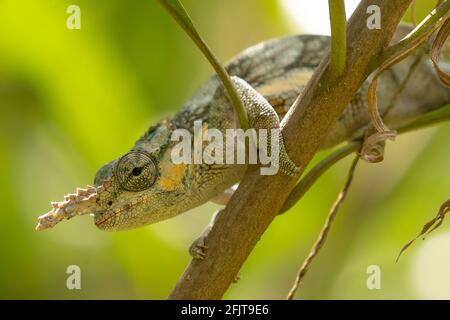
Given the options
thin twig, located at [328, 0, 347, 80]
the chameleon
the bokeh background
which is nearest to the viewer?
thin twig, located at [328, 0, 347, 80]

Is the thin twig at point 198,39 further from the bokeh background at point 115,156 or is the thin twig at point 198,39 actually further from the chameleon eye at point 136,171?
the bokeh background at point 115,156

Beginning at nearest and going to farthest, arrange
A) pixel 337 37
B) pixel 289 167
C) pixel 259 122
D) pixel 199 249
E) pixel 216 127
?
pixel 337 37 < pixel 289 167 < pixel 199 249 < pixel 259 122 < pixel 216 127

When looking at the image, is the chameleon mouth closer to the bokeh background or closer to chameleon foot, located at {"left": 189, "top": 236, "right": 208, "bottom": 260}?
chameleon foot, located at {"left": 189, "top": 236, "right": 208, "bottom": 260}

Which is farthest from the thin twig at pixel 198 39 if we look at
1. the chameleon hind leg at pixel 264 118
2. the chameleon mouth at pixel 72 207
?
the chameleon mouth at pixel 72 207

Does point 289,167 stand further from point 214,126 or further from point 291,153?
point 214,126

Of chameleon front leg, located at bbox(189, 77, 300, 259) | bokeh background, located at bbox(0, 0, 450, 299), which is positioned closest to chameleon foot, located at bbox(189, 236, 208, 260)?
chameleon front leg, located at bbox(189, 77, 300, 259)

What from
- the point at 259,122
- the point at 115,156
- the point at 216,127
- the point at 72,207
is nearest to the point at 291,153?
the point at 259,122

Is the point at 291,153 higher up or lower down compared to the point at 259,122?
lower down
